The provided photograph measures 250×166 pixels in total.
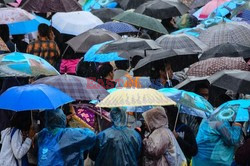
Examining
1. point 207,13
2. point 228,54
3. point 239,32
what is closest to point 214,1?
point 207,13

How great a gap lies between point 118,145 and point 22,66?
7.57ft

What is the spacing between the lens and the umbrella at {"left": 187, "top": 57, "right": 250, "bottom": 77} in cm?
1188

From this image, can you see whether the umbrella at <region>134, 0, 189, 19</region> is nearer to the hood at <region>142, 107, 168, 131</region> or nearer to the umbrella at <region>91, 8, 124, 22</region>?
the umbrella at <region>91, 8, 124, 22</region>

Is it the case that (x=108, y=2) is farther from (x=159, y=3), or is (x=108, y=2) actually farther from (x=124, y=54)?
(x=124, y=54)

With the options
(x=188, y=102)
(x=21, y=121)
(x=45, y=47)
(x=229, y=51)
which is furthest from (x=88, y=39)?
(x=21, y=121)

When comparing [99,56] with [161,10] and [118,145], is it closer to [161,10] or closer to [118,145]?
[118,145]

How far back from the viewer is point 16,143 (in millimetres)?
9695

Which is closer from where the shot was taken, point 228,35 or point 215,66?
point 215,66

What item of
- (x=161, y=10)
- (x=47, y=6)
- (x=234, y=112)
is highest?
(x=234, y=112)

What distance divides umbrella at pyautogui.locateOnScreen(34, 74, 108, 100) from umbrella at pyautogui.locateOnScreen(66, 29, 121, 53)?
3.30 metres

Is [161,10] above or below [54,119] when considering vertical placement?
below

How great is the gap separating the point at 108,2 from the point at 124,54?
7.87 metres

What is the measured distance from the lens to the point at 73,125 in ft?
34.5

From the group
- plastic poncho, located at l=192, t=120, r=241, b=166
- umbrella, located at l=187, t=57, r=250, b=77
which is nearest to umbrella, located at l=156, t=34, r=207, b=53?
umbrella, located at l=187, t=57, r=250, b=77
